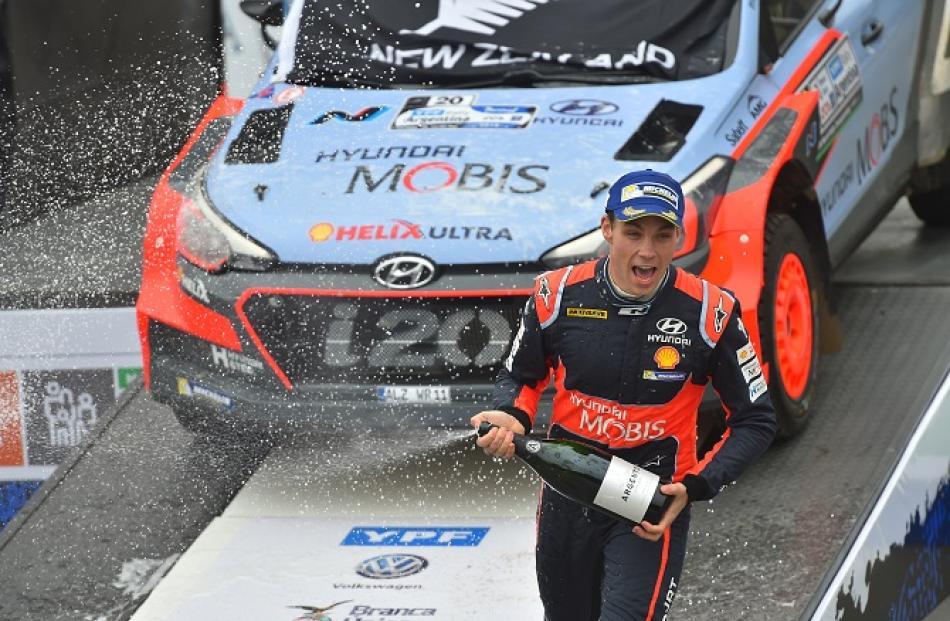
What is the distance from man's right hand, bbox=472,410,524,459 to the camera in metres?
4.13

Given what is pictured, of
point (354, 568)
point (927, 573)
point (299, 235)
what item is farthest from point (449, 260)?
point (927, 573)

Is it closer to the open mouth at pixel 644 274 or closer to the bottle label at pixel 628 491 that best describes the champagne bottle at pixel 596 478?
the bottle label at pixel 628 491

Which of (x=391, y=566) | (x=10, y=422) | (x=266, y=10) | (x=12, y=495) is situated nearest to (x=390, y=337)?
(x=391, y=566)

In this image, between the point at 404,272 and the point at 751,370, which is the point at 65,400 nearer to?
the point at 404,272

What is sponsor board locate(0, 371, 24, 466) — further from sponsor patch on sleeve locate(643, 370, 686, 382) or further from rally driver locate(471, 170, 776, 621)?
sponsor patch on sleeve locate(643, 370, 686, 382)

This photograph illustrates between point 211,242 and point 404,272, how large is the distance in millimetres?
805

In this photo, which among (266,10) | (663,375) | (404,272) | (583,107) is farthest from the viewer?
(266,10)

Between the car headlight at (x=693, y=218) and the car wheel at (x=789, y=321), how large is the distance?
0.86 ft

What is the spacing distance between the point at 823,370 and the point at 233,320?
2.44 metres

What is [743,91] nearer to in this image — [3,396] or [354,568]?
[354,568]

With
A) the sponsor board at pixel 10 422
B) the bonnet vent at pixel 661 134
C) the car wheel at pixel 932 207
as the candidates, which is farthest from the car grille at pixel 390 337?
the car wheel at pixel 932 207

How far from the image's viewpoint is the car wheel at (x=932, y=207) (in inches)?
343

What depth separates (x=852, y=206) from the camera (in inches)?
284

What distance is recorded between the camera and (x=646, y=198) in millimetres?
4059
